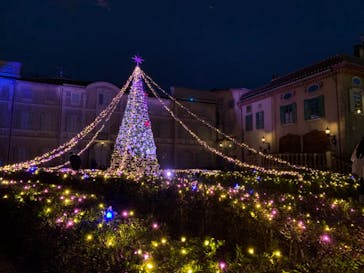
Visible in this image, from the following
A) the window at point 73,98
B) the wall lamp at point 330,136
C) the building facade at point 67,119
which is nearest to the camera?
the wall lamp at point 330,136

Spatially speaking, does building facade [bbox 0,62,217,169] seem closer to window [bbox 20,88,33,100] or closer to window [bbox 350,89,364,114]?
window [bbox 20,88,33,100]

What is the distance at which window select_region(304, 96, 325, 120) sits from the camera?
19031 millimetres

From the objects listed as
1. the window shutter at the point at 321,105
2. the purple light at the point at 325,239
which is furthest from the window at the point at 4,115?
the purple light at the point at 325,239

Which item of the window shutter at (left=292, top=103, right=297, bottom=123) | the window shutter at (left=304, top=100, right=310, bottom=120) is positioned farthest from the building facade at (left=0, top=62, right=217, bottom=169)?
the window shutter at (left=304, top=100, right=310, bottom=120)

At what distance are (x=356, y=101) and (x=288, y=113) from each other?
443 cm

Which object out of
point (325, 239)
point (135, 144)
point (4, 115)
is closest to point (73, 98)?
point (4, 115)

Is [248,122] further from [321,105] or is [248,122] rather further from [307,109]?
[321,105]

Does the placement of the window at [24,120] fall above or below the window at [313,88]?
below

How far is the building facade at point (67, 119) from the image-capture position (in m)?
24.0

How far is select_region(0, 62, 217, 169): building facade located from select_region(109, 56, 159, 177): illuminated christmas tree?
10.6 metres

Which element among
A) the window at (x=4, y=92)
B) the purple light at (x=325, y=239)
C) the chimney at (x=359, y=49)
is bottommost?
the purple light at (x=325, y=239)

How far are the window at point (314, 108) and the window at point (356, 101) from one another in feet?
5.24

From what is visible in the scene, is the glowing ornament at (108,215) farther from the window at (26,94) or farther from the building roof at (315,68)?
the window at (26,94)

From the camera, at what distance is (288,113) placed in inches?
851
